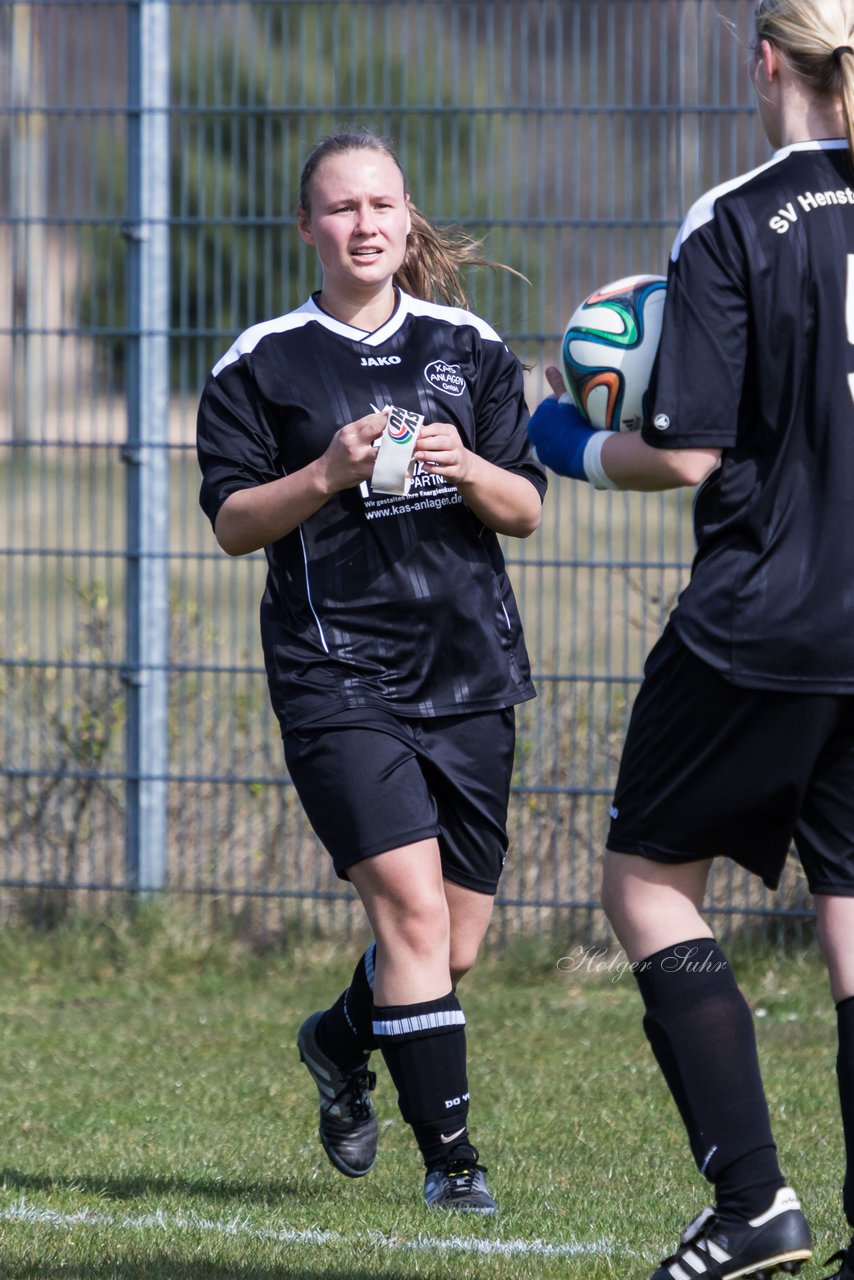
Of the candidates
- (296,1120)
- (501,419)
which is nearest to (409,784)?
(501,419)

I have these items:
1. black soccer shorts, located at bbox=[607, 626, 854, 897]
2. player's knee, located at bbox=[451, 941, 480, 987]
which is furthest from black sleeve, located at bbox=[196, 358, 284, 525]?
black soccer shorts, located at bbox=[607, 626, 854, 897]

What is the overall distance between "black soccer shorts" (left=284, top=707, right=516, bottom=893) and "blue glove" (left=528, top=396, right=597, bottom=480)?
2.75 ft

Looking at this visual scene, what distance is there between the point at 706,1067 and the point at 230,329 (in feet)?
14.8

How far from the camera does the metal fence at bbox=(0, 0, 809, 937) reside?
21.2 ft

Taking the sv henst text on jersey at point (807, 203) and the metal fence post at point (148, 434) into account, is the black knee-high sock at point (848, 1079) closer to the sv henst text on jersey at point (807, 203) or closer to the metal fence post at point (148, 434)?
the sv henst text on jersey at point (807, 203)

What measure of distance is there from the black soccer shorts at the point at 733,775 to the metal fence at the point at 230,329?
3.60 meters

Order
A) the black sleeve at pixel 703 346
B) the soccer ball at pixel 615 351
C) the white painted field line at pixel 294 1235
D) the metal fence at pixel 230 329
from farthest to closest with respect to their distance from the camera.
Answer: the metal fence at pixel 230 329 < the white painted field line at pixel 294 1235 < the soccer ball at pixel 615 351 < the black sleeve at pixel 703 346

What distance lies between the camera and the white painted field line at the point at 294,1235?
3561 mm

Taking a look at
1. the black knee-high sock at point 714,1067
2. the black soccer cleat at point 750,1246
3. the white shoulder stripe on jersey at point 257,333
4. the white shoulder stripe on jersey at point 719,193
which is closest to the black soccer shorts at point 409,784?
the white shoulder stripe on jersey at point 257,333

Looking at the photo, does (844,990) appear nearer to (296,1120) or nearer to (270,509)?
(270,509)

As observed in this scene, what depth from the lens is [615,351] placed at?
300 cm

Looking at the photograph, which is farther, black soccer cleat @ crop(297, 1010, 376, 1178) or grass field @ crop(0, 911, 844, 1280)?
black soccer cleat @ crop(297, 1010, 376, 1178)

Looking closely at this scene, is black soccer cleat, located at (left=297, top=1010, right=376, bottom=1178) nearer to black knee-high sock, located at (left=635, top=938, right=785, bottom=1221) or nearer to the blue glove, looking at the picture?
black knee-high sock, located at (left=635, top=938, right=785, bottom=1221)

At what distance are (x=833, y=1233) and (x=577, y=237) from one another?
3938mm
